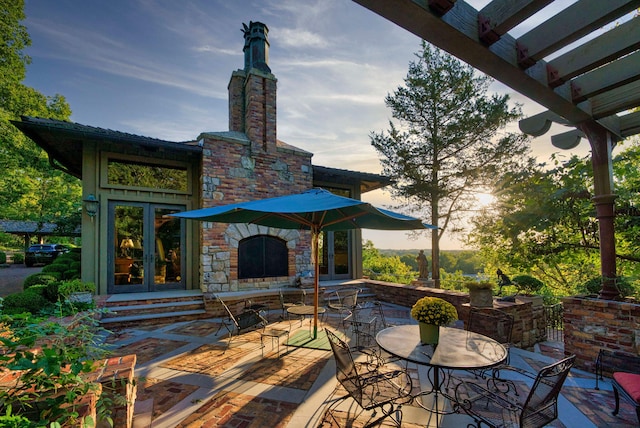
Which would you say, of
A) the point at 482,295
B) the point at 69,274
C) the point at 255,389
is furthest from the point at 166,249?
the point at 482,295

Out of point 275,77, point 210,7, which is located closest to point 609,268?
point 210,7

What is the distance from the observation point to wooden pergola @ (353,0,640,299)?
2.08 meters

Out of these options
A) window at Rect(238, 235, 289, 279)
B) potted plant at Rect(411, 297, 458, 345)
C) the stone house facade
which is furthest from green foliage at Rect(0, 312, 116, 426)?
window at Rect(238, 235, 289, 279)

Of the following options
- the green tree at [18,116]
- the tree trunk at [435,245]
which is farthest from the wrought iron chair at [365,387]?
the green tree at [18,116]

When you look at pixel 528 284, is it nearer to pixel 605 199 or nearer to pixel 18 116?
pixel 605 199

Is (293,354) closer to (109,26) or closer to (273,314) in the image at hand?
(273,314)

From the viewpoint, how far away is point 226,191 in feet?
24.8

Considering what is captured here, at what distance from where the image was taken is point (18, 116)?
40.7 feet

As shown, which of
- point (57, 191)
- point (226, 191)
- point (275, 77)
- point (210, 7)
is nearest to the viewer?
point (210, 7)

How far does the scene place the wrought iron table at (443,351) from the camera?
2.55 meters

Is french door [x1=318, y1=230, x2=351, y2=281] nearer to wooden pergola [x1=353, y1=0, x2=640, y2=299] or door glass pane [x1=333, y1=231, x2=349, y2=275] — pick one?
door glass pane [x1=333, y1=231, x2=349, y2=275]

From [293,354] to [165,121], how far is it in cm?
756

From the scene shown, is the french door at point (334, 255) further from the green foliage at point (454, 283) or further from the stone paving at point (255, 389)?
the stone paving at point (255, 389)

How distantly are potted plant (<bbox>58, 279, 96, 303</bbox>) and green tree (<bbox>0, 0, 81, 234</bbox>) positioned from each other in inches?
412
